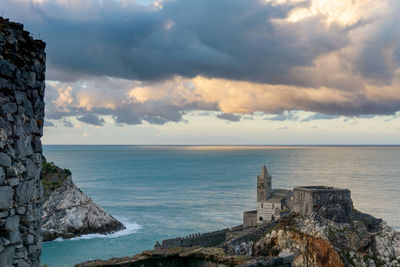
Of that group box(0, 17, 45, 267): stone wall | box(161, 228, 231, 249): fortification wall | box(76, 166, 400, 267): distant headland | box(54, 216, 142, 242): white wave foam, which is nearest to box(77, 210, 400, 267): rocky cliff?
box(76, 166, 400, 267): distant headland

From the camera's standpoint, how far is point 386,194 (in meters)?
113

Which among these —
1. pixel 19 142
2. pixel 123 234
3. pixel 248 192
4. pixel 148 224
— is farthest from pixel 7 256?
pixel 248 192

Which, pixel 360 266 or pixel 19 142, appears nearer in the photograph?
pixel 19 142

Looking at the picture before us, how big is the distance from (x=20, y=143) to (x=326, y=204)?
35672 mm

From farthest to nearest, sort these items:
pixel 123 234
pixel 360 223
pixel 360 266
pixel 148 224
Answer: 1. pixel 148 224
2. pixel 123 234
3. pixel 360 223
4. pixel 360 266

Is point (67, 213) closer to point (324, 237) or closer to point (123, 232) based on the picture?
point (123, 232)

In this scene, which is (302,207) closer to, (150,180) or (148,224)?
(148,224)

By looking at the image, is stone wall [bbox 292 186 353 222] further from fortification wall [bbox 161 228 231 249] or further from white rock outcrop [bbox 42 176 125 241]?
white rock outcrop [bbox 42 176 125 241]

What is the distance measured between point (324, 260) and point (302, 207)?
21.8ft

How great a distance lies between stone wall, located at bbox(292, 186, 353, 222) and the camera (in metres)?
36.4

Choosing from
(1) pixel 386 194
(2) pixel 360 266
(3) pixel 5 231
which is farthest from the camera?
(1) pixel 386 194

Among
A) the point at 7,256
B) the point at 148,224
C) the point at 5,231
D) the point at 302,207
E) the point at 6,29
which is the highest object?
the point at 6,29

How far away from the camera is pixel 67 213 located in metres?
61.5

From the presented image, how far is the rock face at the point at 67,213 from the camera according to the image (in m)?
60.8
